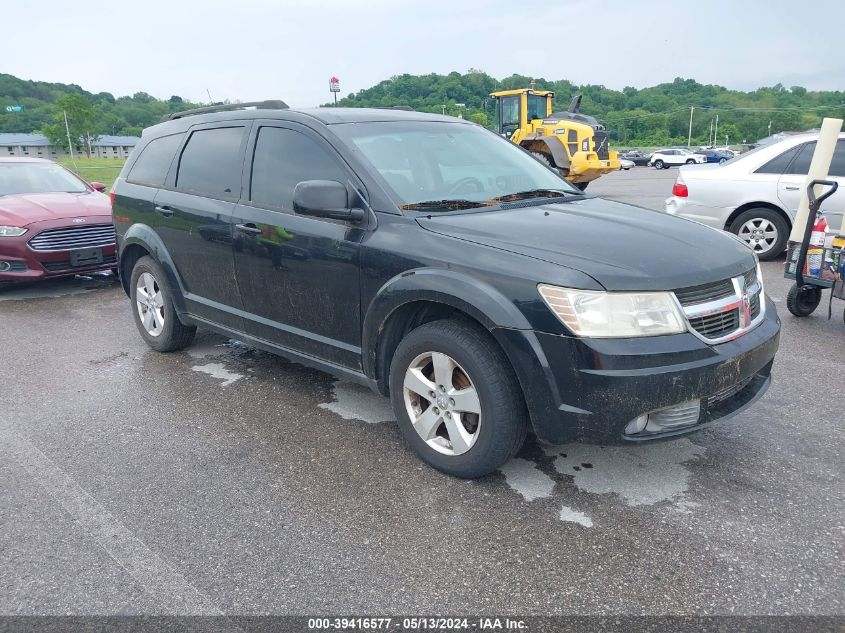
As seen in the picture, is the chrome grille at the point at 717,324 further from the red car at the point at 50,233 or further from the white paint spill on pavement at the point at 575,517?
the red car at the point at 50,233

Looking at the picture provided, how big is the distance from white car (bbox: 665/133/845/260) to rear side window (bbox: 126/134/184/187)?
6.53 metres

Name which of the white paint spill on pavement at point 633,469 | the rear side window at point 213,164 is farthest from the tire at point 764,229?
the rear side window at point 213,164

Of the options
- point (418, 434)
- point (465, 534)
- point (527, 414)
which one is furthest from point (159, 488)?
point (527, 414)

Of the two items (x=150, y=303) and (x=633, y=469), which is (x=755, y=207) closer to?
(x=633, y=469)

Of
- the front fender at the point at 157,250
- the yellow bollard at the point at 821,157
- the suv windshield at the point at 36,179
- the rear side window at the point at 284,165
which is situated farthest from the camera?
the suv windshield at the point at 36,179

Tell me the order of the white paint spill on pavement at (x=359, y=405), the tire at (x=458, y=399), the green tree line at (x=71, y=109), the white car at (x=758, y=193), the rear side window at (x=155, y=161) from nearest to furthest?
1. the tire at (x=458, y=399)
2. the white paint spill on pavement at (x=359, y=405)
3. the rear side window at (x=155, y=161)
4. the white car at (x=758, y=193)
5. the green tree line at (x=71, y=109)

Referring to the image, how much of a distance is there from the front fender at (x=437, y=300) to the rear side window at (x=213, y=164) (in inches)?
58.7

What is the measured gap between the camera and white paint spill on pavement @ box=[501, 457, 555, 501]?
313 centimetres

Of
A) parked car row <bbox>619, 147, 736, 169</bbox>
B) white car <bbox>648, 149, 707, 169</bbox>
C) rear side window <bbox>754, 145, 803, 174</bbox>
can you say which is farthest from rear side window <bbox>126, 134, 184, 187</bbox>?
white car <bbox>648, 149, 707, 169</bbox>

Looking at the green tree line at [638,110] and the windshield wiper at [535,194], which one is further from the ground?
the green tree line at [638,110]

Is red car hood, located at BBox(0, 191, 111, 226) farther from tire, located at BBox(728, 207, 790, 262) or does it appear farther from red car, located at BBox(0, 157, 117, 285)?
tire, located at BBox(728, 207, 790, 262)

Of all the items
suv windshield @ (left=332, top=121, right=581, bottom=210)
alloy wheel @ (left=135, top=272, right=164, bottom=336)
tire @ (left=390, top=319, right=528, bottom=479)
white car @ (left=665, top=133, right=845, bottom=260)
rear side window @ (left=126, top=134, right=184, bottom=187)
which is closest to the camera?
tire @ (left=390, top=319, right=528, bottom=479)

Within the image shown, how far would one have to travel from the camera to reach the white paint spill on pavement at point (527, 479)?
3131 mm

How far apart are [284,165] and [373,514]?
2169 mm
